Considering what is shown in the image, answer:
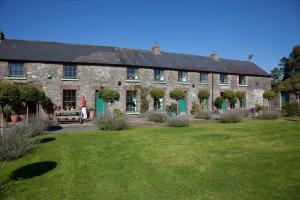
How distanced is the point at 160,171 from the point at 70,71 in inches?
664

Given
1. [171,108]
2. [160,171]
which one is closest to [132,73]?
[171,108]

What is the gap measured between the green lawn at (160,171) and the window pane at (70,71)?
1244cm

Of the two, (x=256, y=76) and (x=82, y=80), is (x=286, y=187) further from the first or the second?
(x=256, y=76)

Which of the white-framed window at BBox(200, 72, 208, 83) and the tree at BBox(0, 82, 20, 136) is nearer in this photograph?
the tree at BBox(0, 82, 20, 136)

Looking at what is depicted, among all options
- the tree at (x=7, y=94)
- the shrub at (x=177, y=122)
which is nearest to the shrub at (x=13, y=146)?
the tree at (x=7, y=94)

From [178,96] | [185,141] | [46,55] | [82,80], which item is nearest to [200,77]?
[178,96]

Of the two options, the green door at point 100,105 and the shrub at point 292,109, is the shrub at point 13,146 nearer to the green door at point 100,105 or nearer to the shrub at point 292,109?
the green door at point 100,105

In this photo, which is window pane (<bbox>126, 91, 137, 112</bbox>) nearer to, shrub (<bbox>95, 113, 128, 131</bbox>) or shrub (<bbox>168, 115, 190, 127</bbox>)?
shrub (<bbox>168, 115, 190, 127</bbox>)

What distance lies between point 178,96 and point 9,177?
17769 millimetres

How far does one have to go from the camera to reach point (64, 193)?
465 cm

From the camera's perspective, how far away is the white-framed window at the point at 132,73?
22.2m

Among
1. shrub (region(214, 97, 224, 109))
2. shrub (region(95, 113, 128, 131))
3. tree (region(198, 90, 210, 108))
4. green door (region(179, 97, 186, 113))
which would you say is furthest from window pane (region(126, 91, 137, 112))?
shrub (region(214, 97, 224, 109))

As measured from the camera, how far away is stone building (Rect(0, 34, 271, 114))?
19188mm

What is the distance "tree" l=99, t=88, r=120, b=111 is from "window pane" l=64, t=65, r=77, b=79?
9.54ft
